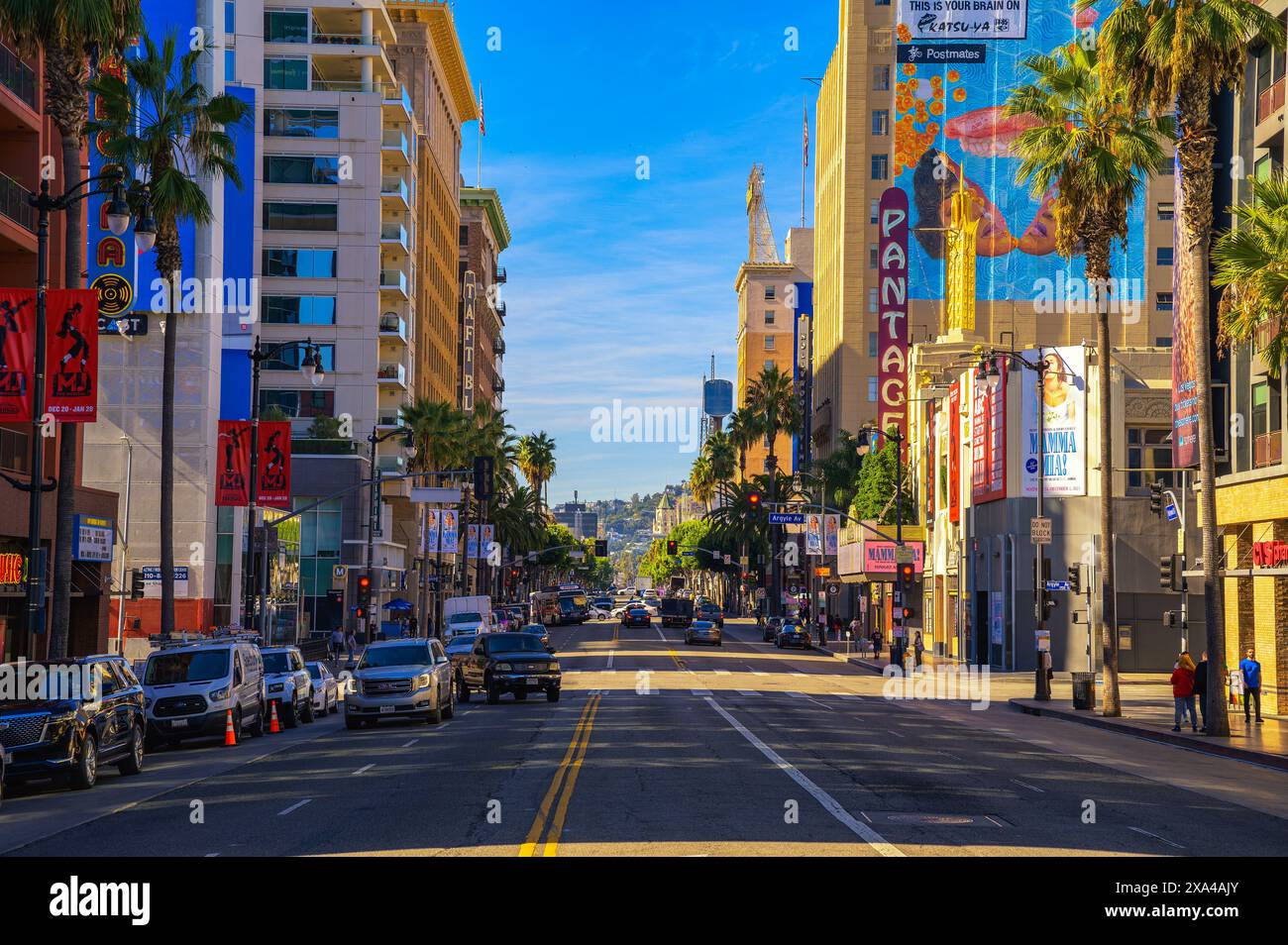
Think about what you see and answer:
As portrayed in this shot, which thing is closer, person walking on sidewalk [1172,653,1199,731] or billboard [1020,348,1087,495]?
person walking on sidewalk [1172,653,1199,731]

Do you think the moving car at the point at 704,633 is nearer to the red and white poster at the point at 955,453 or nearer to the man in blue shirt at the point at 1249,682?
the red and white poster at the point at 955,453

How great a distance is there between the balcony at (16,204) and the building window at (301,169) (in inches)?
2198

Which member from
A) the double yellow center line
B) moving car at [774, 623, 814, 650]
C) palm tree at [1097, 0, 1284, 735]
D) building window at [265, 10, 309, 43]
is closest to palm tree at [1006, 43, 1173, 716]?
palm tree at [1097, 0, 1284, 735]

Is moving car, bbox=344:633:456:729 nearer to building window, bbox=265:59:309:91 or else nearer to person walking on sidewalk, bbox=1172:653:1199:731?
person walking on sidewalk, bbox=1172:653:1199:731

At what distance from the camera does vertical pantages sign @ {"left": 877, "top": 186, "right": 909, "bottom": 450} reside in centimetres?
9769

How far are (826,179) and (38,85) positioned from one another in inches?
4140

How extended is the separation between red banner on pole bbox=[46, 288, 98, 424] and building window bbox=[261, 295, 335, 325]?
6595 centimetres

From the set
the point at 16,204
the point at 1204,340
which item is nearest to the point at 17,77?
the point at 16,204

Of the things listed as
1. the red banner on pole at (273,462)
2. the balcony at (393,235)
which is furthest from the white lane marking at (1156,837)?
the balcony at (393,235)

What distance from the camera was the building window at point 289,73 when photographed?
93938 millimetres

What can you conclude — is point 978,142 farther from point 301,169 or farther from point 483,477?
point 483,477

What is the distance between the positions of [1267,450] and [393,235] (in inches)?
2700

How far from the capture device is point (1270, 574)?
36594mm
